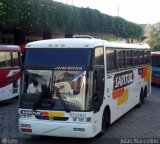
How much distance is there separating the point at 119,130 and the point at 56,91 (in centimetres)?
312

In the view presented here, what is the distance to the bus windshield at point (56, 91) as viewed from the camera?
10.3 m

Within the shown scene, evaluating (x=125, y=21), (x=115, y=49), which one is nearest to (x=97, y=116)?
(x=115, y=49)

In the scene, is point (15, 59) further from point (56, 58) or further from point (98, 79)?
point (98, 79)

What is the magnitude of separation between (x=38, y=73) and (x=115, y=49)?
3540 mm

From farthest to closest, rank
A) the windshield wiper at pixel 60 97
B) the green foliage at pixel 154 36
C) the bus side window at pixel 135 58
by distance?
the green foliage at pixel 154 36 < the bus side window at pixel 135 58 < the windshield wiper at pixel 60 97

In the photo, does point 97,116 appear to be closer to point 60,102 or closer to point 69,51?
point 60,102

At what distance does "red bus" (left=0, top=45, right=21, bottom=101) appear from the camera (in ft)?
57.8

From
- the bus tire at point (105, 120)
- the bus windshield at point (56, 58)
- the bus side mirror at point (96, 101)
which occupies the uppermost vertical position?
the bus windshield at point (56, 58)

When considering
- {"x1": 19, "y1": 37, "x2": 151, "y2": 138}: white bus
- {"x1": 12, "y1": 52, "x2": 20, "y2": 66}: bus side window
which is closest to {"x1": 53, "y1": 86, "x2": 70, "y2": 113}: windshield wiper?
{"x1": 19, "y1": 37, "x2": 151, "y2": 138}: white bus

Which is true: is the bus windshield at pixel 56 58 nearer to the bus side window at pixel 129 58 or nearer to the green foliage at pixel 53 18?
the bus side window at pixel 129 58

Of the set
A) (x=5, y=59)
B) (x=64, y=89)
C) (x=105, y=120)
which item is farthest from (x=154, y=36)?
(x=64, y=89)

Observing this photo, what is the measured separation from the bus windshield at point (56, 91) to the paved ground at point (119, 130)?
1.18 m

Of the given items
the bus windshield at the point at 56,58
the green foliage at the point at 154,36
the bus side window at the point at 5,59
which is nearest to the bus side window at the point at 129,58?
the bus windshield at the point at 56,58

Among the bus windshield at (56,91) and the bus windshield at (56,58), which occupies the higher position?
the bus windshield at (56,58)
